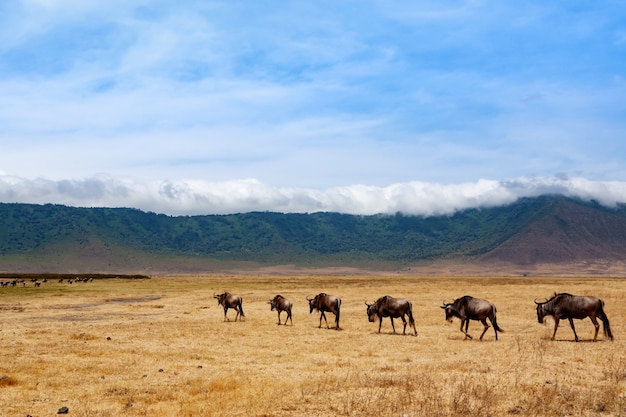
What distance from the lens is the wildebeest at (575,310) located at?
23875mm

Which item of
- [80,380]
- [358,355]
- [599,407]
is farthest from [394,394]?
[80,380]

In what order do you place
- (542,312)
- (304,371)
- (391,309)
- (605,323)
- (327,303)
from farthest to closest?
1. (327,303)
2. (391,309)
3. (542,312)
4. (605,323)
5. (304,371)

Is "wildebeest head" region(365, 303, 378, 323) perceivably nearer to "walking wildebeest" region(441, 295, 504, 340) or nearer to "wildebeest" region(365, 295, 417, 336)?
"wildebeest" region(365, 295, 417, 336)

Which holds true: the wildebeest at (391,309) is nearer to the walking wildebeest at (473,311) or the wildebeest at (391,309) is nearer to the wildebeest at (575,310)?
the walking wildebeest at (473,311)

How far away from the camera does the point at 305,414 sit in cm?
1262

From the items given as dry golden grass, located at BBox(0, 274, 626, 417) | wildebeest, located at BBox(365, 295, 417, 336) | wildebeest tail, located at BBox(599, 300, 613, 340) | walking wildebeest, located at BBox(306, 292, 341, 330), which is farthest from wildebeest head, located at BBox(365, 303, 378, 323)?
wildebeest tail, located at BBox(599, 300, 613, 340)

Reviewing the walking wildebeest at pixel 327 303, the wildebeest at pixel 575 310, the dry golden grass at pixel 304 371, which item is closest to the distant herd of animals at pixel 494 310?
the wildebeest at pixel 575 310

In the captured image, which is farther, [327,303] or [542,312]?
[327,303]

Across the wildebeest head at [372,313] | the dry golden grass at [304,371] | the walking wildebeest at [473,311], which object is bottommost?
the dry golden grass at [304,371]

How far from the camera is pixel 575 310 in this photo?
2439 cm

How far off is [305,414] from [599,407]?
6333 millimetres

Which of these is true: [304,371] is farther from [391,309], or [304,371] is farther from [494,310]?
[391,309]

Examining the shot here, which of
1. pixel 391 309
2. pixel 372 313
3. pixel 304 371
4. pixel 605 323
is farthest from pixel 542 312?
pixel 304 371

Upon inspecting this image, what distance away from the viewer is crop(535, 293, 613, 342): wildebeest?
23.9 metres
